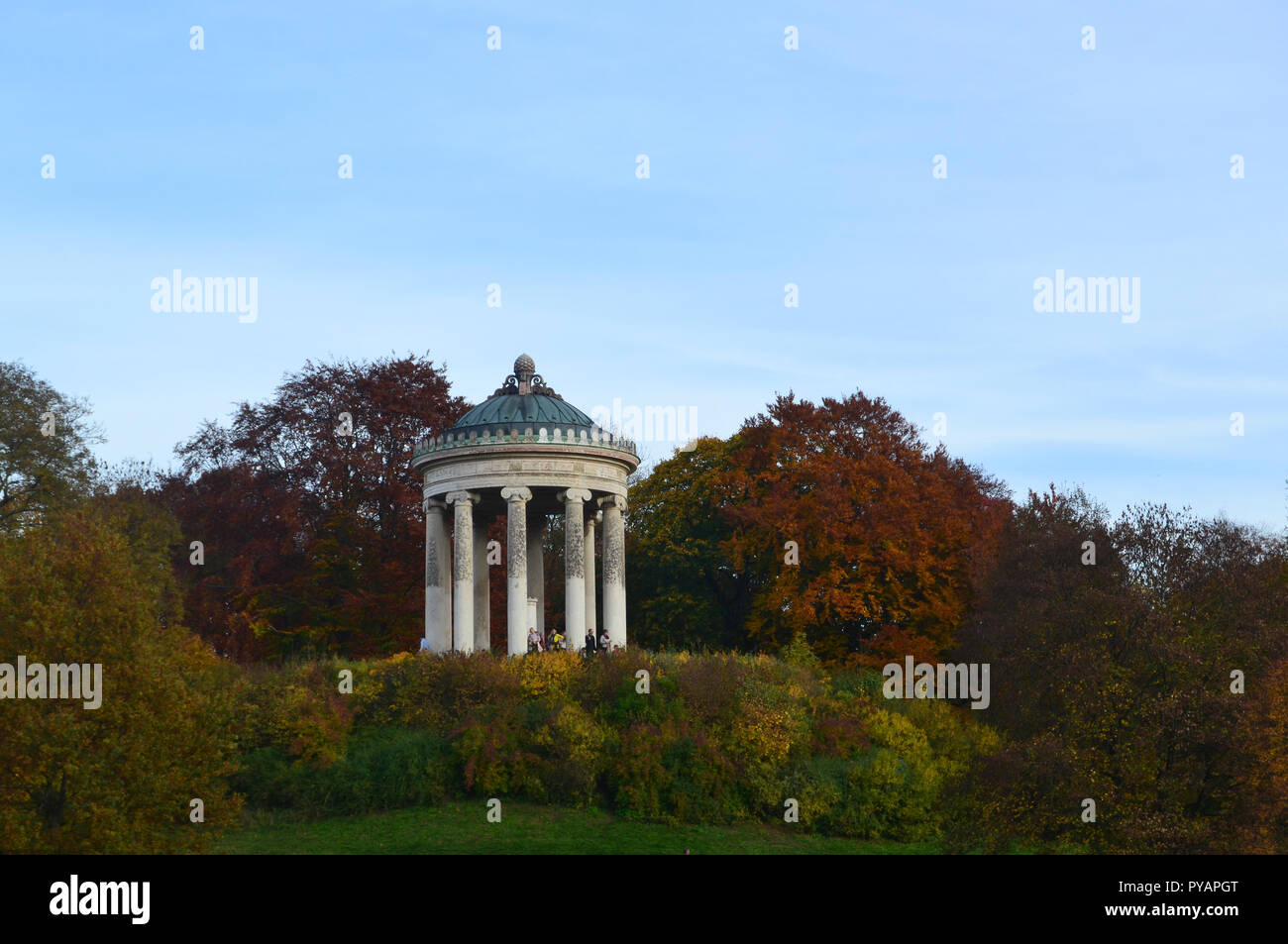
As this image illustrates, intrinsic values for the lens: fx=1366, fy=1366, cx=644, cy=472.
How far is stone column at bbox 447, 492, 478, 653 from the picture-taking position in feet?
150

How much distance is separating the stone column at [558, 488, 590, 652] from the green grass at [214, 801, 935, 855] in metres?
8.74

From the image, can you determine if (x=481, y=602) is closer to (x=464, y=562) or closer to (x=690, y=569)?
(x=464, y=562)

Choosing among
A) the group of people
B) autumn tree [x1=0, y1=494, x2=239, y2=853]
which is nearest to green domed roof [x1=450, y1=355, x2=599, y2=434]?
the group of people

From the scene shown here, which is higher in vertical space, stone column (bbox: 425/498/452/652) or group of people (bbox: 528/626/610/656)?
stone column (bbox: 425/498/452/652)

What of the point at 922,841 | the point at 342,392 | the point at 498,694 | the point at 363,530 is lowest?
the point at 922,841

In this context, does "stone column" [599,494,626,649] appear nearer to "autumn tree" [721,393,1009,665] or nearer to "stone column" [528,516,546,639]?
"stone column" [528,516,546,639]

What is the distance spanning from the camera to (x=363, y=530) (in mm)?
56562

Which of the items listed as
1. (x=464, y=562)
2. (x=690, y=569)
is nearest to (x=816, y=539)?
(x=690, y=569)

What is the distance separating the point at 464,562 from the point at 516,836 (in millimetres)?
13170

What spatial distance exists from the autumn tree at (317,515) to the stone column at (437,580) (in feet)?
21.8

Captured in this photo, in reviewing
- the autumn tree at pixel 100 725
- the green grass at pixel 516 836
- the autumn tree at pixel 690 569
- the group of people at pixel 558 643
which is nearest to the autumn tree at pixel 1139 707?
the green grass at pixel 516 836
